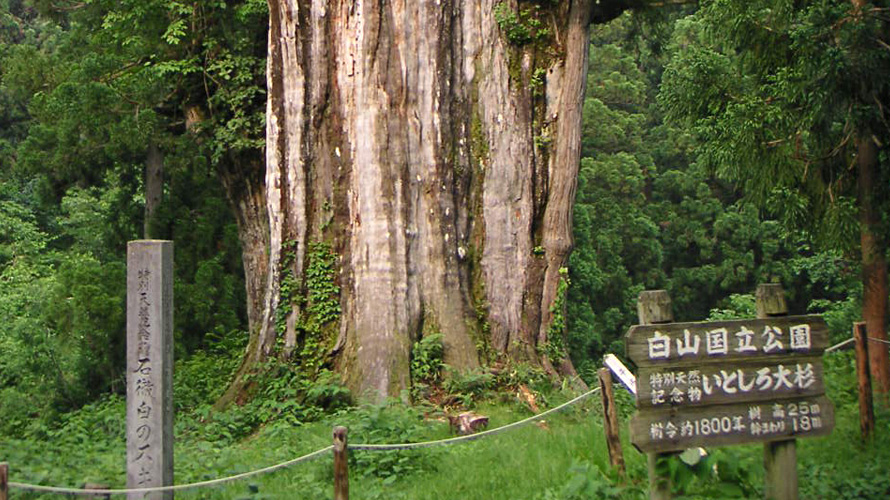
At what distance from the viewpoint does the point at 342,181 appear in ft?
35.4

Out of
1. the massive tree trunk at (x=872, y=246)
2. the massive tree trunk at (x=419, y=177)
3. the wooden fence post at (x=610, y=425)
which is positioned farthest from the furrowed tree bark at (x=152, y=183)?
the wooden fence post at (x=610, y=425)

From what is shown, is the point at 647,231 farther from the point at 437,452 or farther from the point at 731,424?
the point at 731,424

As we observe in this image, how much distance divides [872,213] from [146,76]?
32.9 feet

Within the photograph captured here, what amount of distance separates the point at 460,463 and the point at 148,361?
233 centimetres

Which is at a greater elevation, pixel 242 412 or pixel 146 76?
pixel 146 76

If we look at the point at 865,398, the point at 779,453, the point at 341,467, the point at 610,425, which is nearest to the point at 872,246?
the point at 865,398

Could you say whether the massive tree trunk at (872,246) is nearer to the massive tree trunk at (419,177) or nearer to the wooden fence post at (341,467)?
the massive tree trunk at (419,177)

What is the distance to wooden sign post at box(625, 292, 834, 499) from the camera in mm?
5832

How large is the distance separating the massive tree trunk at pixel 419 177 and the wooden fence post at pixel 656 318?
468cm

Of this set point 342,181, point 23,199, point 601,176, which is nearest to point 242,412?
point 342,181

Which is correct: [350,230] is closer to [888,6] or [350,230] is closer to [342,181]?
[342,181]

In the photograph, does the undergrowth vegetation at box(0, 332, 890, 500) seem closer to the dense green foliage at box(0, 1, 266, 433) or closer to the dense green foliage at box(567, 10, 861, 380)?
the dense green foliage at box(0, 1, 266, 433)

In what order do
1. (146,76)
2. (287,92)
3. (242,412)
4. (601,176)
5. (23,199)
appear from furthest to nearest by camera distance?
1. (601,176)
2. (23,199)
3. (146,76)
4. (287,92)
5. (242,412)

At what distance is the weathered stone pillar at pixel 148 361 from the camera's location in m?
6.72
